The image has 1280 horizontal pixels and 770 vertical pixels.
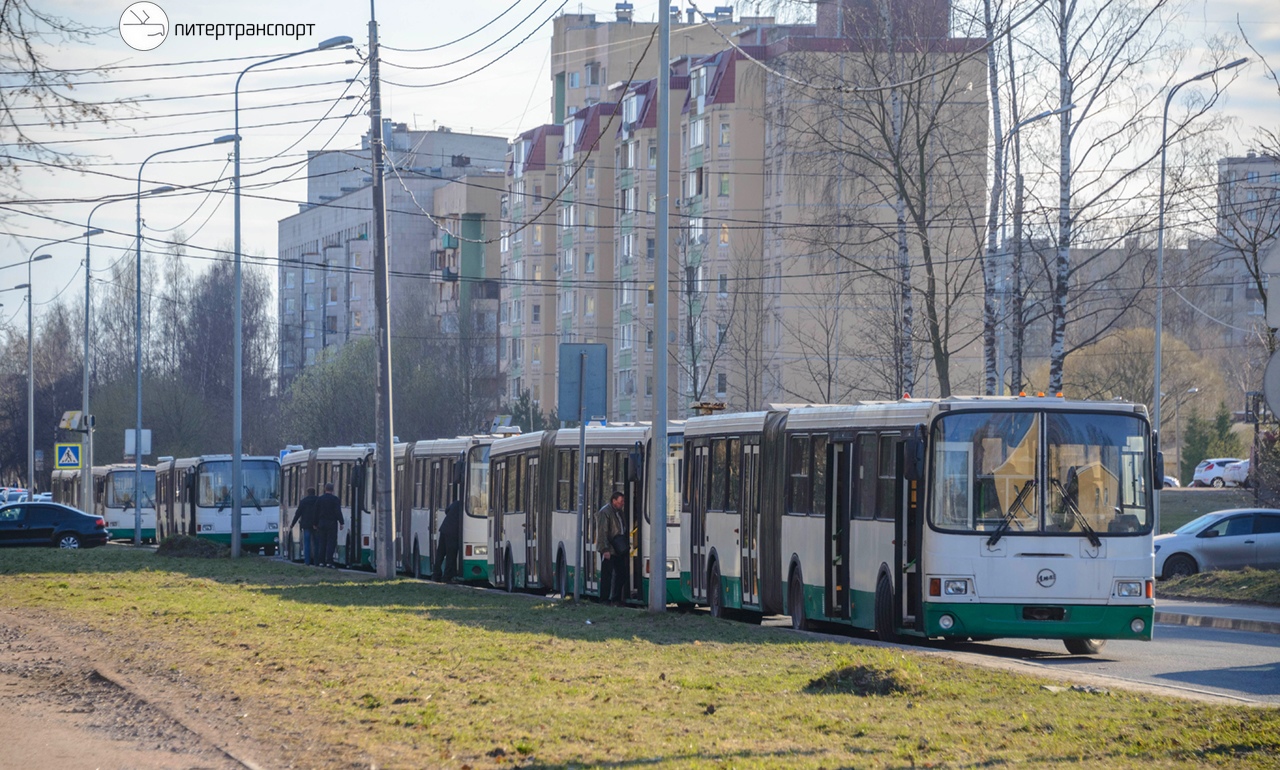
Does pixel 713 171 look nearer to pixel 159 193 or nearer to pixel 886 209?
pixel 886 209

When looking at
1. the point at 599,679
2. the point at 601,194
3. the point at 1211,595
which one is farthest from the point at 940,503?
the point at 601,194

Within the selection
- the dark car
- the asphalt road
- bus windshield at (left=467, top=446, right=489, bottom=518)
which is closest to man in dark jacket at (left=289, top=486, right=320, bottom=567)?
bus windshield at (left=467, top=446, right=489, bottom=518)

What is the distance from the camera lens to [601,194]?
89.1 meters

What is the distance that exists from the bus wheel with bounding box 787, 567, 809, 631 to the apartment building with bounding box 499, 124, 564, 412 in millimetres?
71789

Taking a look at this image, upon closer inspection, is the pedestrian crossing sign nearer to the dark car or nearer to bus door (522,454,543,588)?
the dark car

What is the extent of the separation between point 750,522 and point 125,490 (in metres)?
43.3

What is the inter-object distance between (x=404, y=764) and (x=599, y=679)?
12.8 feet

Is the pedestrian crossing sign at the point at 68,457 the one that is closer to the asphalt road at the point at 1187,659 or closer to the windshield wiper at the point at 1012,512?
the asphalt road at the point at 1187,659

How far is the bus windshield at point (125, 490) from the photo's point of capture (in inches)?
2388

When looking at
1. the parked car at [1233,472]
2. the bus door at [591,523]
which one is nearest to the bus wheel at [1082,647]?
the bus door at [591,523]

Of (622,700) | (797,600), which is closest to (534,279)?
(797,600)

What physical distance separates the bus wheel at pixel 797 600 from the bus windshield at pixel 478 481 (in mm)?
12460

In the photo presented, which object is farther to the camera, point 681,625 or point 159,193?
point 159,193

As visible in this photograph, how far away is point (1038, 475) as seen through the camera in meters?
17.1
